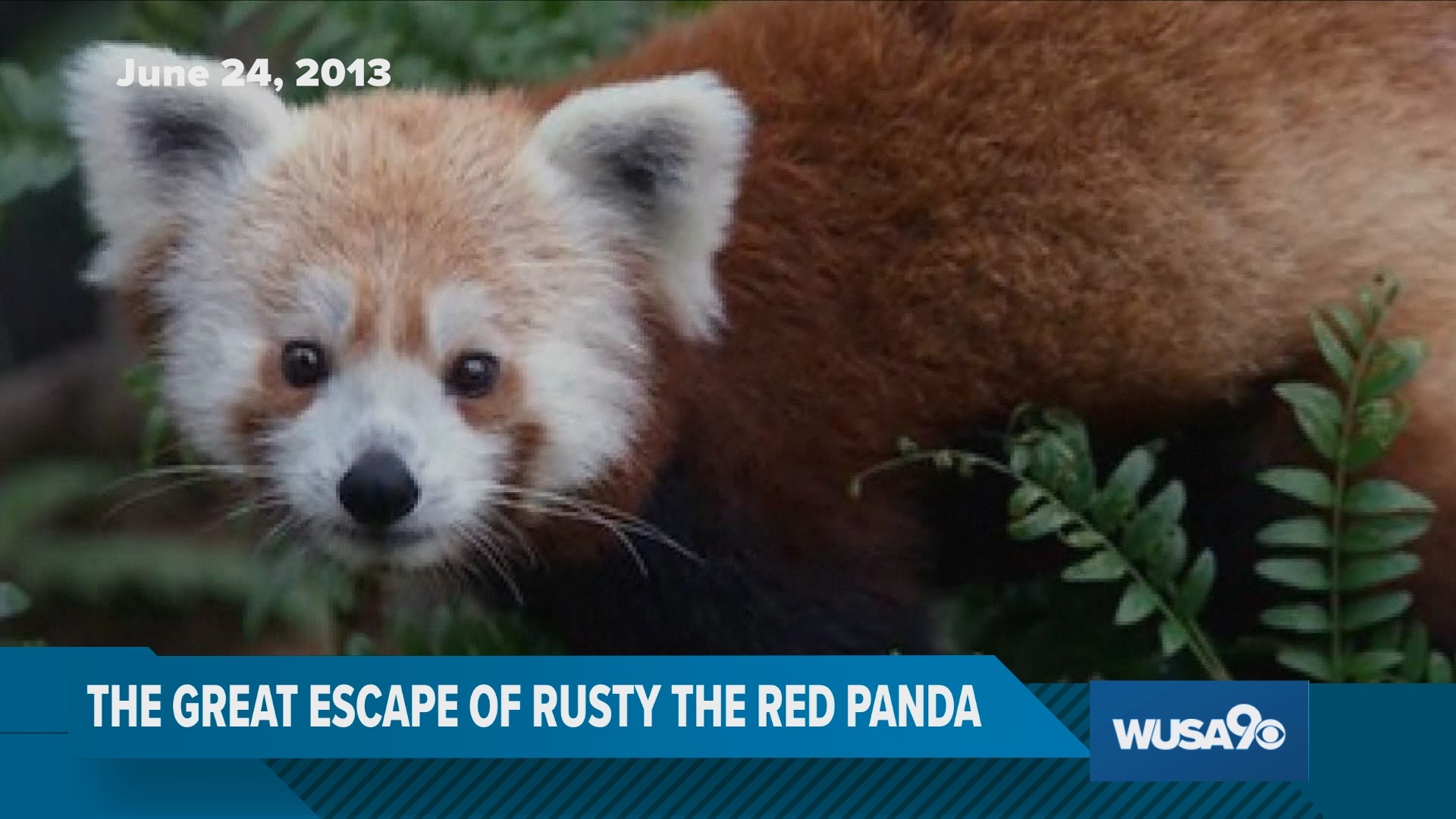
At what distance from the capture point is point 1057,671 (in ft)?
11.3

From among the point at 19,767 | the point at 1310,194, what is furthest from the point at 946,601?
the point at 19,767

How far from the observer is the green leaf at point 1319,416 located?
2.89 metres

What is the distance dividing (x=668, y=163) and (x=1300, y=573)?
2.64 ft

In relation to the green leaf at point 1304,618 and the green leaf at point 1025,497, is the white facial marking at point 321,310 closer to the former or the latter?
the green leaf at point 1025,497

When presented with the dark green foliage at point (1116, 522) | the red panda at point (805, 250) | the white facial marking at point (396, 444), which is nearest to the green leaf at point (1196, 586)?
the dark green foliage at point (1116, 522)

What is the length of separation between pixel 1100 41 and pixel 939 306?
1.17ft

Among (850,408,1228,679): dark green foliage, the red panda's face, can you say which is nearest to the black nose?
the red panda's face

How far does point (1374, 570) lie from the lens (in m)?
2.90

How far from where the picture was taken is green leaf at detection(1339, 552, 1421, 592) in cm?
288

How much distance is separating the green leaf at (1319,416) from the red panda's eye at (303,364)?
1.02 metres

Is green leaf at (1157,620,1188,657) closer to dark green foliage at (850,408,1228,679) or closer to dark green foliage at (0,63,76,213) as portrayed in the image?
dark green foliage at (850,408,1228,679)

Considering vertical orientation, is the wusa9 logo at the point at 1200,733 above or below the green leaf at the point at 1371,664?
below

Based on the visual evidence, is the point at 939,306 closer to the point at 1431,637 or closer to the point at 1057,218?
the point at 1057,218

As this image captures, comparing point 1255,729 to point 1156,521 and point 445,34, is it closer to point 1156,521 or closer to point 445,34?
point 1156,521
